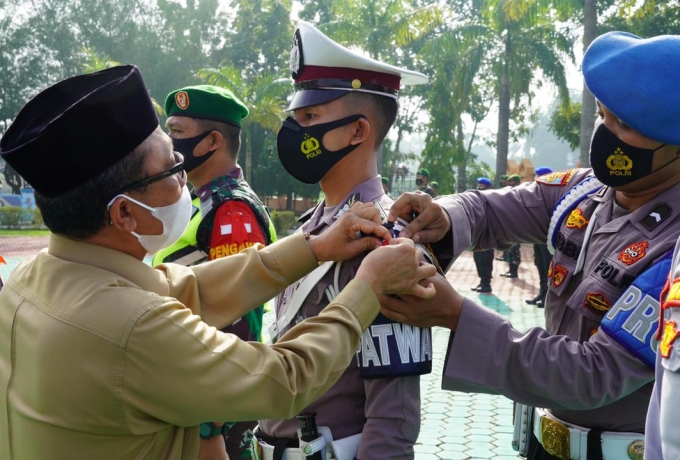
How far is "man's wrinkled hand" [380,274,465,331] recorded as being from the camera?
2076 mm

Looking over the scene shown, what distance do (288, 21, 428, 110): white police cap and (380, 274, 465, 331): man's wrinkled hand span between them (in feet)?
2.75

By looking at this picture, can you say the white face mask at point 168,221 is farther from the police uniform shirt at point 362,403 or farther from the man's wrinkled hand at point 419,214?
the man's wrinkled hand at point 419,214

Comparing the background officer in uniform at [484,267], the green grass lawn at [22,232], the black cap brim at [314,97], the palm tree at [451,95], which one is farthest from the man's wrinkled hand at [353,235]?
the green grass lawn at [22,232]

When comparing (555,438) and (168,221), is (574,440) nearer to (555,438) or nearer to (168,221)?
(555,438)

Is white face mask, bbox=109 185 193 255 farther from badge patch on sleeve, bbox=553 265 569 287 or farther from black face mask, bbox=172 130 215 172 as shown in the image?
black face mask, bbox=172 130 215 172

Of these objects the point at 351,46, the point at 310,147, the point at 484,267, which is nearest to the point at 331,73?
the point at 310,147

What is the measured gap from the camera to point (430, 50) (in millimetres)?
Answer: 23188

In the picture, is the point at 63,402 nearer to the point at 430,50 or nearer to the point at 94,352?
the point at 94,352

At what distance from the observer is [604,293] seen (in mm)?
2070

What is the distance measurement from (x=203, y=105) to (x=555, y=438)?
2548 mm

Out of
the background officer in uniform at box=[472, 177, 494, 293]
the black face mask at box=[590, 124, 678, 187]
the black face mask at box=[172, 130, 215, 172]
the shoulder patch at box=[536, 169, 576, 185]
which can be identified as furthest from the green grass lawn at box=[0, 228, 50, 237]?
the black face mask at box=[590, 124, 678, 187]

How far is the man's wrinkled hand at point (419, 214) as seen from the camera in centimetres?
235

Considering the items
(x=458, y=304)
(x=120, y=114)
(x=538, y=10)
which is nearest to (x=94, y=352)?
(x=120, y=114)

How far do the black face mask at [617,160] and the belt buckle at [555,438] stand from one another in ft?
2.67
